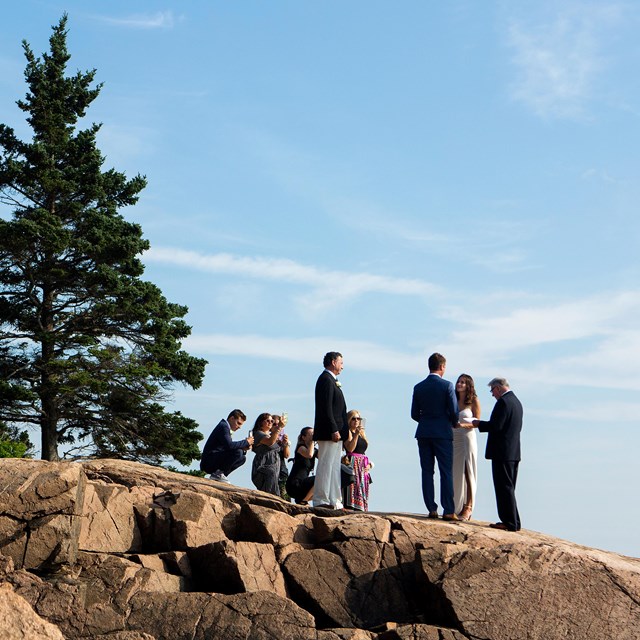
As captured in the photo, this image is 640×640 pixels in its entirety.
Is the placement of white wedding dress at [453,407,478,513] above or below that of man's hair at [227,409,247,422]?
below

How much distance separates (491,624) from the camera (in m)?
11.4

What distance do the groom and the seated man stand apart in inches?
118

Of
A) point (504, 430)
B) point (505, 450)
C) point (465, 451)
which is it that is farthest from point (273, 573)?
point (504, 430)

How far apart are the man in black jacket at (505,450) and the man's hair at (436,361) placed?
3.17 feet

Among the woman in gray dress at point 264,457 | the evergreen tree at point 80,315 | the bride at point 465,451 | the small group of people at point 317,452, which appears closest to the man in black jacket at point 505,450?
the bride at point 465,451

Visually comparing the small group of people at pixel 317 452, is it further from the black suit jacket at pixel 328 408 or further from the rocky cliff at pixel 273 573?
the rocky cliff at pixel 273 573

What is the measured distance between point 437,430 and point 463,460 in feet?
2.61

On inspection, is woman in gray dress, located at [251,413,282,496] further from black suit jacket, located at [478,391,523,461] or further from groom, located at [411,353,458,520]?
black suit jacket, located at [478,391,523,461]

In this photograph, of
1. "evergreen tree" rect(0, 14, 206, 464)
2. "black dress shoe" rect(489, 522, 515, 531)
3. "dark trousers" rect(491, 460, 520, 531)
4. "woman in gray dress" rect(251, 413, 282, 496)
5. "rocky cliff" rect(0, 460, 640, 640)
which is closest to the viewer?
"rocky cliff" rect(0, 460, 640, 640)

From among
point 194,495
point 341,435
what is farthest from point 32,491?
point 341,435

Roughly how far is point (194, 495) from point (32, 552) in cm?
240

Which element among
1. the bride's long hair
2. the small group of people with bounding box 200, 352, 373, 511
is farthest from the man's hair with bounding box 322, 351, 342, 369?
the bride's long hair

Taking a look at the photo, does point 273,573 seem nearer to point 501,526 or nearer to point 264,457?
point 264,457

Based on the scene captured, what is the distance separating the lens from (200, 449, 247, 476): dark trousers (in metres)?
15.1
